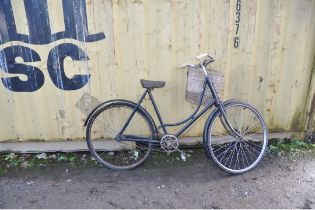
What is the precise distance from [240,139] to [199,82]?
95 cm

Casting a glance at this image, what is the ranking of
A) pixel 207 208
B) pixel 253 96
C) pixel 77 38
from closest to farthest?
1. pixel 207 208
2. pixel 77 38
3. pixel 253 96

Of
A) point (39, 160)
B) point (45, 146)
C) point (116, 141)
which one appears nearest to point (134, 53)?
point (116, 141)

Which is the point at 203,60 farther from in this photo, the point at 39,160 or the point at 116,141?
the point at 39,160

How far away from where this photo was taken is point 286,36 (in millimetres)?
4648

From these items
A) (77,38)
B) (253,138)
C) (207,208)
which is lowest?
(207,208)

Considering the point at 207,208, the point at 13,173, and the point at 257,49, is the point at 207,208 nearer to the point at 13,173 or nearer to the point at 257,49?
the point at 257,49

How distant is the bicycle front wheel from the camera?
4.69 m

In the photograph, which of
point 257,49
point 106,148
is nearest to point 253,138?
point 257,49

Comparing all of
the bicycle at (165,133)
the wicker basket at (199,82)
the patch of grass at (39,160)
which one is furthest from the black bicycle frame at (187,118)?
the patch of grass at (39,160)

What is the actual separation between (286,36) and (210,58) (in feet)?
3.51

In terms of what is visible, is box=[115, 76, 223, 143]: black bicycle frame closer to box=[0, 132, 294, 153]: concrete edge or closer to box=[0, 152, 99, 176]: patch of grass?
box=[0, 132, 294, 153]: concrete edge

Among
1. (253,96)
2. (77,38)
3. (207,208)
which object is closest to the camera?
(207,208)

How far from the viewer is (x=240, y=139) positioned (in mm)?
4695

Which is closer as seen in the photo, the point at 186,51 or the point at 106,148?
the point at 186,51
